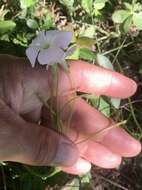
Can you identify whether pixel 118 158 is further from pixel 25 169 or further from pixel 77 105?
pixel 25 169

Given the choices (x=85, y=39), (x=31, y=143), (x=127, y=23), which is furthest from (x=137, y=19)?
(x=31, y=143)

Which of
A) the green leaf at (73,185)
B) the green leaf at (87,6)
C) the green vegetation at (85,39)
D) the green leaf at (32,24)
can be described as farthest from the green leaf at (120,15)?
the green leaf at (73,185)

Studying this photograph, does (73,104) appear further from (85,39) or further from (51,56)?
(51,56)

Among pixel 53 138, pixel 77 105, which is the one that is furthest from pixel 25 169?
pixel 53 138

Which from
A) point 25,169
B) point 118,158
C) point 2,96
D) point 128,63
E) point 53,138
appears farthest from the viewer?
point 128,63

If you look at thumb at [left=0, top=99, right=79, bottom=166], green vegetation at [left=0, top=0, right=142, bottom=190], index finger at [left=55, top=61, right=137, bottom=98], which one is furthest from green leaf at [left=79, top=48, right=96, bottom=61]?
thumb at [left=0, top=99, right=79, bottom=166]

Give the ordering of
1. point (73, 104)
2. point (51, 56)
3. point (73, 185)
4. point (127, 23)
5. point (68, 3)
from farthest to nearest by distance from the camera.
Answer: point (68, 3)
point (127, 23)
point (73, 185)
point (73, 104)
point (51, 56)
